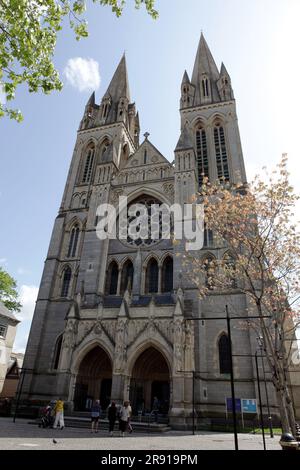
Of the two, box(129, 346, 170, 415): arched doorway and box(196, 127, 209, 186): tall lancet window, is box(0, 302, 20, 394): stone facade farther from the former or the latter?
box(196, 127, 209, 186): tall lancet window

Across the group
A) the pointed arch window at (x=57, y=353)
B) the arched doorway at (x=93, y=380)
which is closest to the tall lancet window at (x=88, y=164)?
the pointed arch window at (x=57, y=353)

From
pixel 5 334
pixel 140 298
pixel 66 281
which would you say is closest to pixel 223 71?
pixel 140 298

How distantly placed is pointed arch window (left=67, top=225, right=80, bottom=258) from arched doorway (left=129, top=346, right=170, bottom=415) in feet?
38.5

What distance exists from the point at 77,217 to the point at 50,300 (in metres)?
8.29

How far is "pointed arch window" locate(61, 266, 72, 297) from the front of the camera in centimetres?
2683

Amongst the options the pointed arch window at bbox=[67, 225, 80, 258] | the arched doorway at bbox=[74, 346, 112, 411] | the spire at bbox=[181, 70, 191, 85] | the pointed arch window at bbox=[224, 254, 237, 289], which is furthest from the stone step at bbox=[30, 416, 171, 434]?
the spire at bbox=[181, 70, 191, 85]

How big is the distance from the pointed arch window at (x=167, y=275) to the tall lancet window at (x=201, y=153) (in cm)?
864

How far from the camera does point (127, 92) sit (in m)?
42.7

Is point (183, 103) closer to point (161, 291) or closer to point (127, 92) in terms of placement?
point (127, 92)

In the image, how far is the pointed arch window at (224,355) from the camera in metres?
20.6

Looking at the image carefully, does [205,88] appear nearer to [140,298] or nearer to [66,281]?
[140,298]

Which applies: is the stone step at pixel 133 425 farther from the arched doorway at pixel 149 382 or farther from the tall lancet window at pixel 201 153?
the tall lancet window at pixel 201 153
